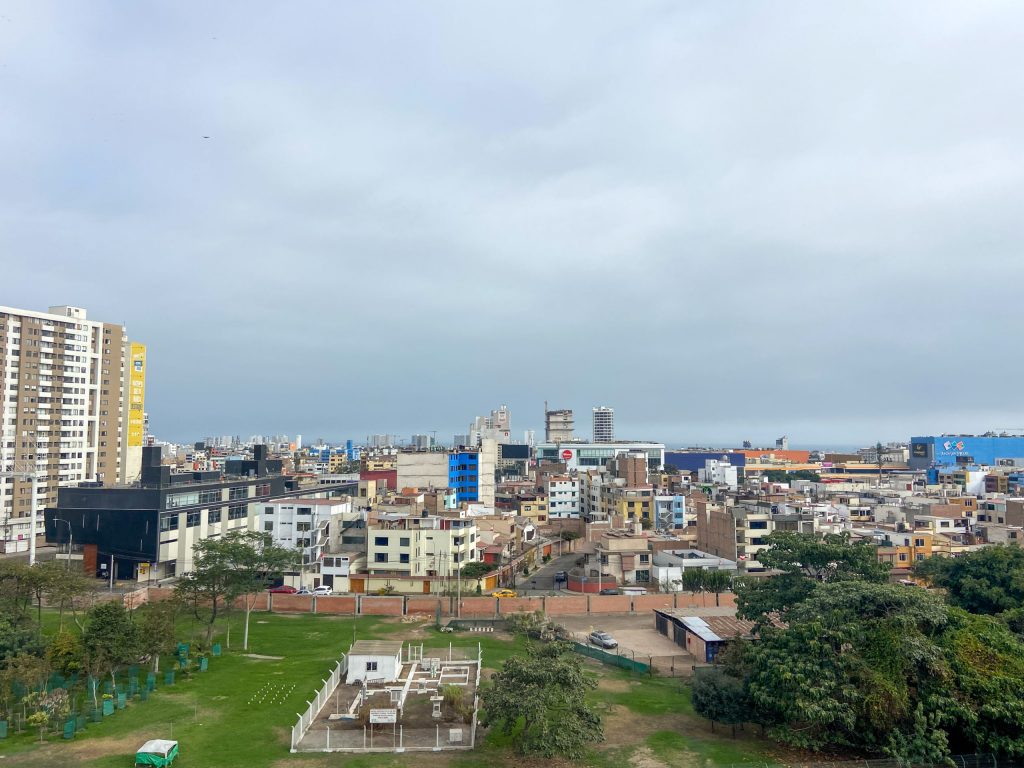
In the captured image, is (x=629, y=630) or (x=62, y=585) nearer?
(x=62, y=585)

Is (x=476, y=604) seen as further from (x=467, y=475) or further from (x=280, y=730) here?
(x=467, y=475)

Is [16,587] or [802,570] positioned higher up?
[802,570]

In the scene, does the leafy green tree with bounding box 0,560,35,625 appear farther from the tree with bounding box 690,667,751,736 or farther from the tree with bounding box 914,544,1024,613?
the tree with bounding box 914,544,1024,613

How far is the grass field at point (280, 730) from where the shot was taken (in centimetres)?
2325

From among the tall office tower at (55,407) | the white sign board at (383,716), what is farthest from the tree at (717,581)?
the tall office tower at (55,407)

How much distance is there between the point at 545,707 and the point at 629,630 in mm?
23323

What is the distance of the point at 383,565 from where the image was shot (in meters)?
55.0

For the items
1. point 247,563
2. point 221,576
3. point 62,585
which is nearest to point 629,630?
point 247,563

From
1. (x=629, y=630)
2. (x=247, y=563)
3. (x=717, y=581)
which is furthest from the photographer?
(x=717, y=581)

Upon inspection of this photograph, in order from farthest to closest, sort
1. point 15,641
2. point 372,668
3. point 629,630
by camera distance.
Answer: point 629,630 < point 372,668 < point 15,641

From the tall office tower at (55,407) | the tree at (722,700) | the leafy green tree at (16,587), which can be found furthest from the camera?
the tall office tower at (55,407)

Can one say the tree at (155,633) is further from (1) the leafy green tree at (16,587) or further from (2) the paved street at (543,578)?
(2) the paved street at (543,578)

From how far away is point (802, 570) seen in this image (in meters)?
33.2

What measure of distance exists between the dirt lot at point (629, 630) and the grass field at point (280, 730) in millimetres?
5561
